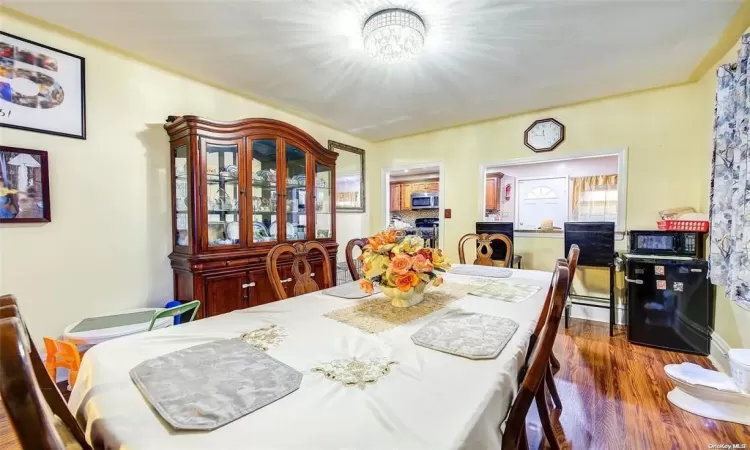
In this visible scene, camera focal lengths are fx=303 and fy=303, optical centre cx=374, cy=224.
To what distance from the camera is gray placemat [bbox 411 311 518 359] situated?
2.99ft

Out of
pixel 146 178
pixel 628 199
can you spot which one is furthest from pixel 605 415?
pixel 146 178

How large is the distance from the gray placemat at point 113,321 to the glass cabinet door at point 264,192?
2.95 ft

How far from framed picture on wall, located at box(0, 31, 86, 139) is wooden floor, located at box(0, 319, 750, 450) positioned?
164cm

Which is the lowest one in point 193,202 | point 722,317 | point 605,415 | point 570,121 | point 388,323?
point 605,415

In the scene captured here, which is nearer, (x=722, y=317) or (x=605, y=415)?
(x=605, y=415)

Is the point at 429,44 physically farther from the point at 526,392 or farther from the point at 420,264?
the point at 526,392

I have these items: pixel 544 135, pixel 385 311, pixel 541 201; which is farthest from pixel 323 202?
pixel 541 201

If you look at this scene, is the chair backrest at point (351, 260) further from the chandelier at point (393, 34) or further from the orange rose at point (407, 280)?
the chandelier at point (393, 34)

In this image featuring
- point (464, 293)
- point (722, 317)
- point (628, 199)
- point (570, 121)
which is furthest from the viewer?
point (570, 121)

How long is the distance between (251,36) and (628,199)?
11.6 feet

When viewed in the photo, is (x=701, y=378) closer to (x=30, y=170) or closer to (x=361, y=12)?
(x=361, y=12)

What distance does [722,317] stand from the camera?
2.19 meters

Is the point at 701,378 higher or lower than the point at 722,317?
lower

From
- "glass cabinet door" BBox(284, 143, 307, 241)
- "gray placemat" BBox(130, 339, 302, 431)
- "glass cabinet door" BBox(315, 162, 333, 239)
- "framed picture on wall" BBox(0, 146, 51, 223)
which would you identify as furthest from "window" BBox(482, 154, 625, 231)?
"framed picture on wall" BBox(0, 146, 51, 223)
